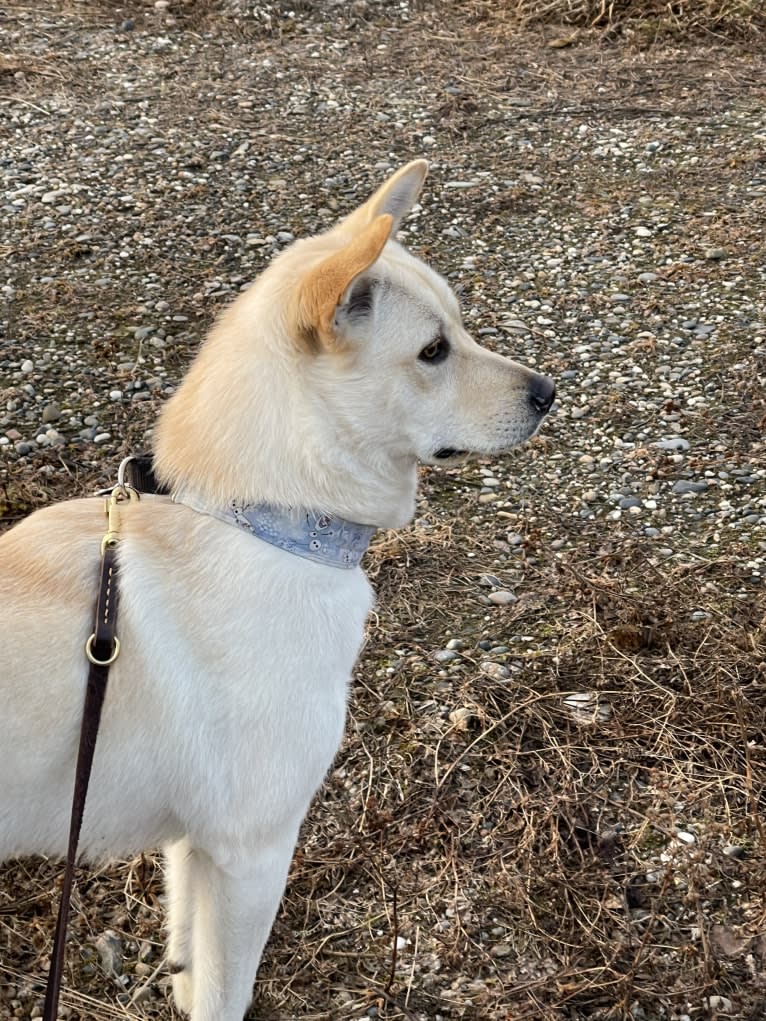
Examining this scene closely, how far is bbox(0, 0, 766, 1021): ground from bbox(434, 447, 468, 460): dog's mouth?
Answer: 0.99m

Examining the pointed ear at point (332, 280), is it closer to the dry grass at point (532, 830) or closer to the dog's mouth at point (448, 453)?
the dog's mouth at point (448, 453)

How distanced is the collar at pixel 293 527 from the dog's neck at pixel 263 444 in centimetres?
1

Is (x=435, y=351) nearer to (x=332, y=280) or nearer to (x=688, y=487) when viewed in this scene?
(x=332, y=280)

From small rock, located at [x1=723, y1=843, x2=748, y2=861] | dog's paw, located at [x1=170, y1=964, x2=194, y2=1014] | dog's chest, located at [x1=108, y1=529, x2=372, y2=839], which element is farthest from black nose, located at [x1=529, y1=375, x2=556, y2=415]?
dog's paw, located at [x1=170, y1=964, x2=194, y2=1014]

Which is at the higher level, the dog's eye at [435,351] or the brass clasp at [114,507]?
the dog's eye at [435,351]

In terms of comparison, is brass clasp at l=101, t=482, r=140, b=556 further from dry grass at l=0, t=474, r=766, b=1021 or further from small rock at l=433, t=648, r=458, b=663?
small rock at l=433, t=648, r=458, b=663

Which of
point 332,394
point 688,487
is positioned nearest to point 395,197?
point 332,394

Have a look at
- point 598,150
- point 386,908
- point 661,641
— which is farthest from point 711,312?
point 386,908

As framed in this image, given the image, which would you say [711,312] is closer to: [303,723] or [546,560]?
Result: [546,560]

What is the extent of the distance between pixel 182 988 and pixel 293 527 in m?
1.16

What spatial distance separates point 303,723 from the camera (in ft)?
7.11

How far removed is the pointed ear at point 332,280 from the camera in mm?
2043

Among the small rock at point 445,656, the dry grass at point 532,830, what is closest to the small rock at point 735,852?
the dry grass at point 532,830

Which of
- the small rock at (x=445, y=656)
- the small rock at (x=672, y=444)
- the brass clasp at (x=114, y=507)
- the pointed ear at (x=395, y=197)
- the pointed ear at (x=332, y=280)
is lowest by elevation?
the small rock at (x=672, y=444)
